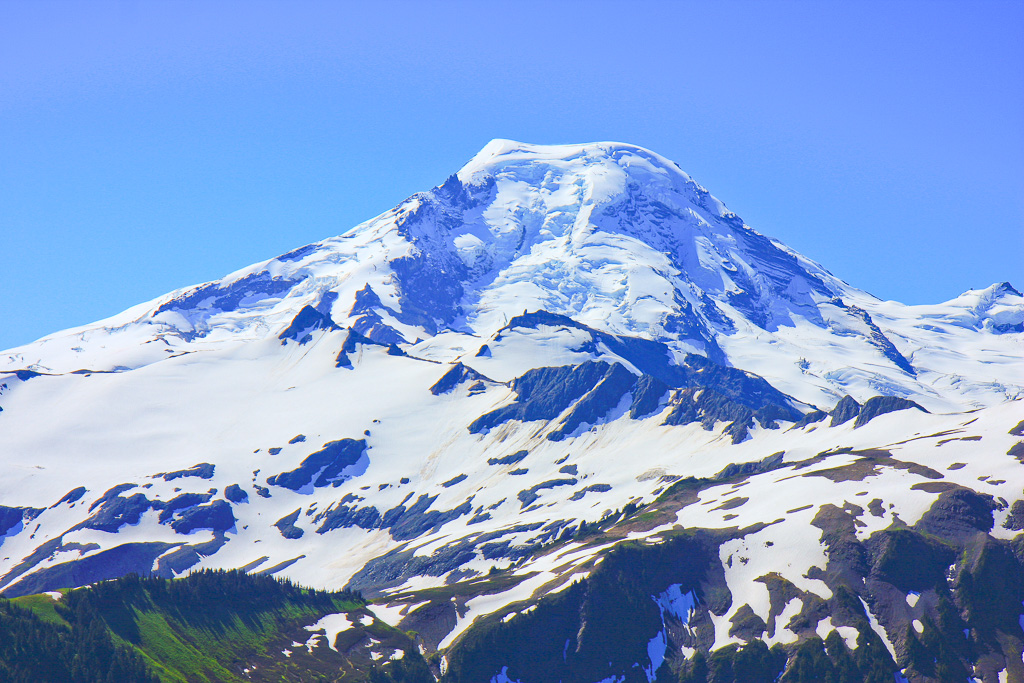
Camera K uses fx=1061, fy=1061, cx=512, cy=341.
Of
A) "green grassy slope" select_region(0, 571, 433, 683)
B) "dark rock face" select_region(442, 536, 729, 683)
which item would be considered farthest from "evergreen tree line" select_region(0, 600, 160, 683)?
"dark rock face" select_region(442, 536, 729, 683)

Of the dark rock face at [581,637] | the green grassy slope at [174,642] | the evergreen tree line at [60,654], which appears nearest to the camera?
the evergreen tree line at [60,654]

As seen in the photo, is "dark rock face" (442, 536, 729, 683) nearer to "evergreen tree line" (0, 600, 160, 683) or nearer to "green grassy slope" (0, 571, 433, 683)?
"green grassy slope" (0, 571, 433, 683)

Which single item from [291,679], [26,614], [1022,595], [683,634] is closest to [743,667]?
[683,634]

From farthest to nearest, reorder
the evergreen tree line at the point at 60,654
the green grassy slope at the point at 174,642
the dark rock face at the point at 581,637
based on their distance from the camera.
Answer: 1. the dark rock face at the point at 581,637
2. the green grassy slope at the point at 174,642
3. the evergreen tree line at the point at 60,654

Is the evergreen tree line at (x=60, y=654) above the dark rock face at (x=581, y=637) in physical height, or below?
above

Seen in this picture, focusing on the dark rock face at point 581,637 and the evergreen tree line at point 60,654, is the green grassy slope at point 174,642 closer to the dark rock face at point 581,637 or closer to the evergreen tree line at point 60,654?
the evergreen tree line at point 60,654

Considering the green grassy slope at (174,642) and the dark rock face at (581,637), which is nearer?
the green grassy slope at (174,642)

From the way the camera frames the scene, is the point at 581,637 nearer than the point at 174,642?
No

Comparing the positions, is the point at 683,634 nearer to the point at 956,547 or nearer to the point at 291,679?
the point at 956,547

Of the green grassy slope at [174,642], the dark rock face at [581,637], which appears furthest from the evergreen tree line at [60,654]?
the dark rock face at [581,637]

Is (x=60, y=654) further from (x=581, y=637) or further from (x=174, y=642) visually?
(x=581, y=637)

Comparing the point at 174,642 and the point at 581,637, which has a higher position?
the point at 174,642

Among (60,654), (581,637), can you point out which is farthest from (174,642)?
(581,637)

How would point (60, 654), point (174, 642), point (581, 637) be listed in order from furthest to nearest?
1. point (581, 637)
2. point (174, 642)
3. point (60, 654)
